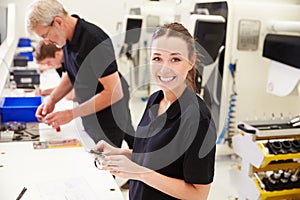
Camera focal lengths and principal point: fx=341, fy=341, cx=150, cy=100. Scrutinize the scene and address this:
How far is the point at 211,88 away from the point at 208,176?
2.50 meters

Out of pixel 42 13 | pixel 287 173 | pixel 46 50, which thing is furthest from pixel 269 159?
pixel 46 50

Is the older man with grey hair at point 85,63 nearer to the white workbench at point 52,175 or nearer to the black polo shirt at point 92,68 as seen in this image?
the black polo shirt at point 92,68

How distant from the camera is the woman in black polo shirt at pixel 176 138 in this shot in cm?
103

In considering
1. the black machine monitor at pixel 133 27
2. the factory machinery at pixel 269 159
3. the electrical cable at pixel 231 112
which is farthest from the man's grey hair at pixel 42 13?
the black machine monitor at pixel 133 27

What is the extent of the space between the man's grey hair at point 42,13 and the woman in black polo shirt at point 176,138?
916 millimetres

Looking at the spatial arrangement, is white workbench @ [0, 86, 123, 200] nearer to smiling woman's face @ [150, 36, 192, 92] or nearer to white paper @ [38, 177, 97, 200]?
white paper @ [38, 177, 97, 200]

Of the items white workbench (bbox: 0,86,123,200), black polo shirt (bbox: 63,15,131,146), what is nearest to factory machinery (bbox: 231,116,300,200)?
black polo shirt (bbox: 63,15,131,146)

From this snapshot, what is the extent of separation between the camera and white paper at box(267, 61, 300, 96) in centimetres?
260

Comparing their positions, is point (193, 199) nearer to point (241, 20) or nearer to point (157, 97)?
point (157, 97)

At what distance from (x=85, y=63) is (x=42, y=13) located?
0.35m

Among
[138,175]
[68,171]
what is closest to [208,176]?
[138,175]

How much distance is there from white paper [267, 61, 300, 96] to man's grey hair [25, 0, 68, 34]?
1.77 m

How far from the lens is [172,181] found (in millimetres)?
1061

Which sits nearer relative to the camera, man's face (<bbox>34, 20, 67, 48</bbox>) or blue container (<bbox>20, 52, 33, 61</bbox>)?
man's face (<bbox>34, 20, 67, 48</bbox>)
